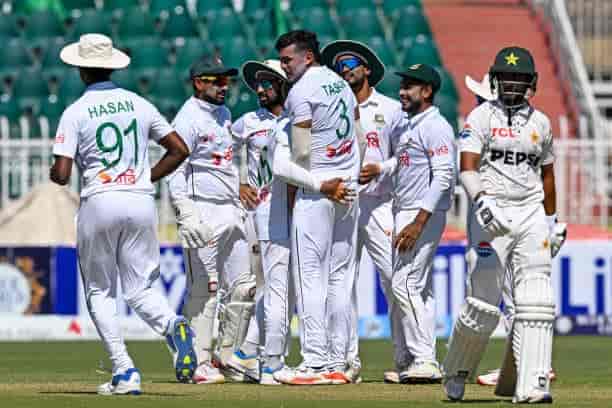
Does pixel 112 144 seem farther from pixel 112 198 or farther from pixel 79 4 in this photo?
pixel 79 4

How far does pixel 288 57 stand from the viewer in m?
11.4

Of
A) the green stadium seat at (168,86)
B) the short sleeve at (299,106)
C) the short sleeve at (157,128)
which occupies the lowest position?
the short sleeve at (157,128)

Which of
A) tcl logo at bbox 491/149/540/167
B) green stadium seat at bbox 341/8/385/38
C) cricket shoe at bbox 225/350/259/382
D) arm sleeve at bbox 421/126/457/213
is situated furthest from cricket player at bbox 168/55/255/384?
green stadium seat at bbox 341/8/385/38

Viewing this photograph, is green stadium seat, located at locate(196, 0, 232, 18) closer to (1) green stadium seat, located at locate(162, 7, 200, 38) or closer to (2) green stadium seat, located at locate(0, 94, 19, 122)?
(1) green stadium seat, located at locate(162, 7, 200, 38)

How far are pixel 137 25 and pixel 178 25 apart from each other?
2.16ft

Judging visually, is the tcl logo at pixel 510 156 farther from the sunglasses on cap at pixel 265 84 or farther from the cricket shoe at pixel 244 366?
the cricket shoe at pixel 244 366

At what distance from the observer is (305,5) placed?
2795 centimetres

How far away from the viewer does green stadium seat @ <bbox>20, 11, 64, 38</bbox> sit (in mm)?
27719

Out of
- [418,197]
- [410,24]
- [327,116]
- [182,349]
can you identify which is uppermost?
[410,24]

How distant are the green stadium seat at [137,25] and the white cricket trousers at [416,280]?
50.6ft

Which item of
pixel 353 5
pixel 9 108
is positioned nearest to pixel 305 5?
pixel 353 5

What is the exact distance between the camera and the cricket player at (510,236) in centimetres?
974

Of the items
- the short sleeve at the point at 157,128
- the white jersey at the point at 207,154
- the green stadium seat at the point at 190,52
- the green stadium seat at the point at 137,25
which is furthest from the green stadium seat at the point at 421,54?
the short sleeve at the point at 157,128

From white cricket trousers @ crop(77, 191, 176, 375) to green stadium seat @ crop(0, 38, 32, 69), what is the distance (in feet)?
55.1
